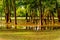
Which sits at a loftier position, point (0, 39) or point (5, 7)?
point (5, 7)

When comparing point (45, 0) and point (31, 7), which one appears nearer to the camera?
point (45, 0)

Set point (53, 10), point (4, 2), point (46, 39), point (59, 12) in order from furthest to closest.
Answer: point (59, 12) < point (53, 10) < point (4, 2) < point (46, 39)

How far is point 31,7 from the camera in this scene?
8.91m

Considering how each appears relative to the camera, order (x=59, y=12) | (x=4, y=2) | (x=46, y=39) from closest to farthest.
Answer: (x=46, y=39) → (x=4, y=2) → (x=59, y=12)

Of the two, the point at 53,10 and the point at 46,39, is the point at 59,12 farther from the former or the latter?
the point at 46,39

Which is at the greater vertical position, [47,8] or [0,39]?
[47,8]

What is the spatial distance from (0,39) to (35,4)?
4696 mm

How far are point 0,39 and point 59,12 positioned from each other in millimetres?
6036

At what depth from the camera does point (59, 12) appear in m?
9.47

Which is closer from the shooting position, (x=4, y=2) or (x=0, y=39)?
(x=0, y=39)

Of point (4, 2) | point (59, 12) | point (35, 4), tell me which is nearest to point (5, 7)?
point (4, 2)

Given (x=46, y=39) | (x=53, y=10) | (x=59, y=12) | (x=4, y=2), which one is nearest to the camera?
(x=46, y=39)

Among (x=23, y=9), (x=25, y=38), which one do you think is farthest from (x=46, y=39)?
(x=23, y=9)

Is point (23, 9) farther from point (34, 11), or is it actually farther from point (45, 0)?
point (45, 0)
